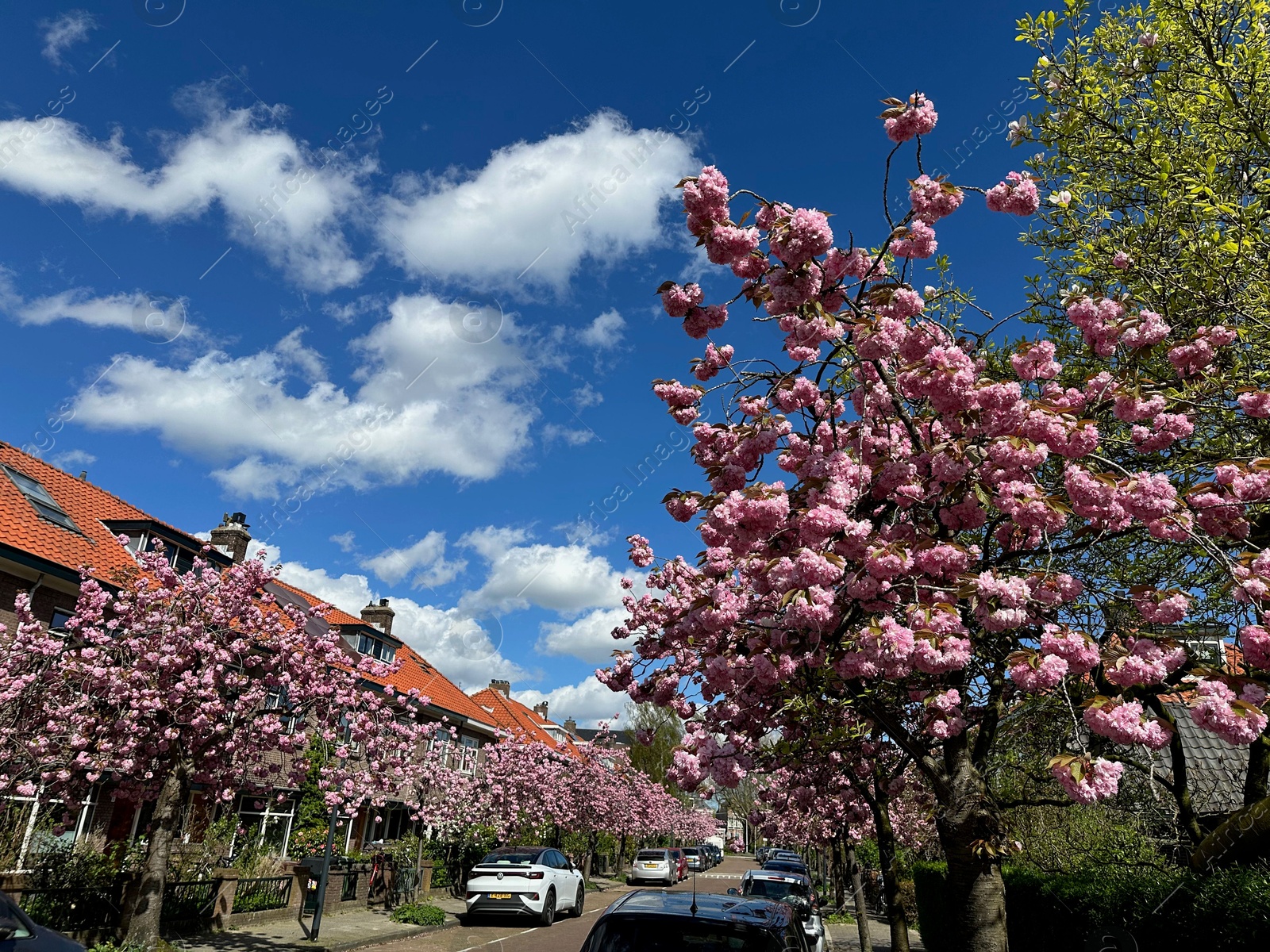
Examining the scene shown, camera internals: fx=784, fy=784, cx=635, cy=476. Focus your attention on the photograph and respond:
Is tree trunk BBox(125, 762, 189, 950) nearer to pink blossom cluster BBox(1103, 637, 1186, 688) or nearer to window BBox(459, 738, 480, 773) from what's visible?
pink blossom cluster BBox(1103, 637, 1186, 688)

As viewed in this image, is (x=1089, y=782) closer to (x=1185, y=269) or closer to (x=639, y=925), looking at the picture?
(x=639, y=925)

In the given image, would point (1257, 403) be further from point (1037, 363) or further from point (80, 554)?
point (80, 554)

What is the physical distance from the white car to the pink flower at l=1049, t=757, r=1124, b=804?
55.8 feet

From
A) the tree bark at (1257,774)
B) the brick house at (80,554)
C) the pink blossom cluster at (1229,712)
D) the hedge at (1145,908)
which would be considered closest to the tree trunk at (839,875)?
the hedge at (1145,908)

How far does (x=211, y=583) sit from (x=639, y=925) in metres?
10.2

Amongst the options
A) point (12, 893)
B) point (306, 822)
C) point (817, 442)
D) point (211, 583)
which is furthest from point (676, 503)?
point (306, 822)

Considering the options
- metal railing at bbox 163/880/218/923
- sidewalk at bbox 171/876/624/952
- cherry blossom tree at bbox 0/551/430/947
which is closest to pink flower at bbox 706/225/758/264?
cherry blossom tree at bbox 0/551/430/947

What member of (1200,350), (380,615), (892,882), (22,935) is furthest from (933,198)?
(380,615)

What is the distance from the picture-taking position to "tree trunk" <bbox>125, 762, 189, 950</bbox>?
455 inches

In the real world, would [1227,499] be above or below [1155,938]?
above

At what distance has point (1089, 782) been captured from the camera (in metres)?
4.35

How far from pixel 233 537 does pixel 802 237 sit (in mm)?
25725

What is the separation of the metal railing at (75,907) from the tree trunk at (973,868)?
1301cm

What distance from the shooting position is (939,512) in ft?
18.5
